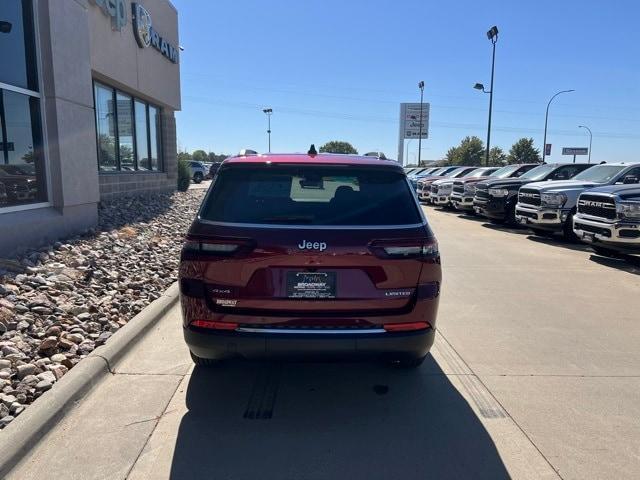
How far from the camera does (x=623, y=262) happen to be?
9336 mm

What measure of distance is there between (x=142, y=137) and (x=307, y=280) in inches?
574

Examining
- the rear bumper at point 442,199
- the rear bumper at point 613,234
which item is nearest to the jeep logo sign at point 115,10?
the rear bumper at point 613,234

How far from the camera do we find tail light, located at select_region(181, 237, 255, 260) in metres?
3.22

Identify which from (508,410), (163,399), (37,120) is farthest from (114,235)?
(508,410)

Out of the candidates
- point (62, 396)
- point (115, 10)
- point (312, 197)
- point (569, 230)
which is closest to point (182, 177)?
point (115, 10)

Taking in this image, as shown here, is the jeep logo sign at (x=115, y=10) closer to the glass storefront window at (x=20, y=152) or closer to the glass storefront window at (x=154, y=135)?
the glass storefront window at (x=154, y=135)

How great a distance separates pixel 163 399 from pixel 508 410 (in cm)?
253

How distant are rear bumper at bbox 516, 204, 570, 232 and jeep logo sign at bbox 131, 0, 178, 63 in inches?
449

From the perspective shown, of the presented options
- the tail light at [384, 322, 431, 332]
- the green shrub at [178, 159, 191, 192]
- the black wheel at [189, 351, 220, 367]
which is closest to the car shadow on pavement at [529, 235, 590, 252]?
the tail light at [384, 322, 431, 332]

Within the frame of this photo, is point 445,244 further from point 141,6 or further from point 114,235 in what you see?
point 141,6

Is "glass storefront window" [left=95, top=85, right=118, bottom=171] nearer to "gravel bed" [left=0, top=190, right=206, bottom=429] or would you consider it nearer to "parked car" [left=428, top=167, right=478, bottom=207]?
"gravel bed" [left=0, top=190, right=206, bottom=429]

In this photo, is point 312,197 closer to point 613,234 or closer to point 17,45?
point 17,45

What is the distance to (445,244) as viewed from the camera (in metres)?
11.3

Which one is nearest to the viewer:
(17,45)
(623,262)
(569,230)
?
(17,45)
